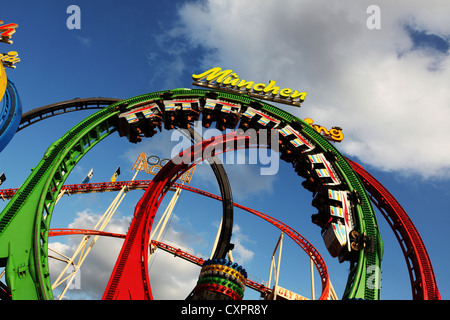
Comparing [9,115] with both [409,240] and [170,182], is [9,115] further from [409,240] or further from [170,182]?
[409,240]

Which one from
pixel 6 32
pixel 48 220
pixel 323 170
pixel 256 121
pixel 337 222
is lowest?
pixel 48 220

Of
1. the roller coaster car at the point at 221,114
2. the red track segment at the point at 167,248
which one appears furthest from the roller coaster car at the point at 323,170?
the red track segment at the point at 167,248

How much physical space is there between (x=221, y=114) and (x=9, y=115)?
8.53 m

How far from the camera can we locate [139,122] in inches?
438

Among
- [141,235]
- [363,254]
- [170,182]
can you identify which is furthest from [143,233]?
[363,254]

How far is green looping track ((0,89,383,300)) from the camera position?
22.0ft

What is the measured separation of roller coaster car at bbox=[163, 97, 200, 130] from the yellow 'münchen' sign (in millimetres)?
1457

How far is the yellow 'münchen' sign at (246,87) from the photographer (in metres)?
12.9

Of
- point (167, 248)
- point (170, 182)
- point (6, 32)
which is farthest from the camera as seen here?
point (167, 248)

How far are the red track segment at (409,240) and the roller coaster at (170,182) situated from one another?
3 centimetres
